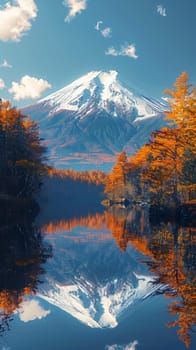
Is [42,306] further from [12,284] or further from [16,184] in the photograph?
[16,184]

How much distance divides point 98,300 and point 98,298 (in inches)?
7.1

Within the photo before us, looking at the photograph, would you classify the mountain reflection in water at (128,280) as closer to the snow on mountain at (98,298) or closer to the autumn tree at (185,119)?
the snow on mountain at (98,298)

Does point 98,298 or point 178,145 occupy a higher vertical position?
point 178,145

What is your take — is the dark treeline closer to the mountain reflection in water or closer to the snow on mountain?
the mountain reflection in water

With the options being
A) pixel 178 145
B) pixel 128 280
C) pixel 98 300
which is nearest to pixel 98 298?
pixel 98 300

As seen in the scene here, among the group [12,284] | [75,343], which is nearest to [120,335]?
[75,343]

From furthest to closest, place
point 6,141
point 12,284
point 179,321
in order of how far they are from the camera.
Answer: point 6,141 → point 12,284 → point 179,321

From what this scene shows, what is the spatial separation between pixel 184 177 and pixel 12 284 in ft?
75.5

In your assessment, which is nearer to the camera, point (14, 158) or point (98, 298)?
point (98, 298)

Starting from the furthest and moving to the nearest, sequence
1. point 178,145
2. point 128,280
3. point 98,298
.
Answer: point 178,145, point 128,280, point 98,298

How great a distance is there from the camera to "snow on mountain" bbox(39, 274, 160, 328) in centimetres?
812

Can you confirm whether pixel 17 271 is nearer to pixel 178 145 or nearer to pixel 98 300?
pixel 98 300

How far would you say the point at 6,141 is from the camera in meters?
39.1

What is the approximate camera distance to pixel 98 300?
944 centimetres
